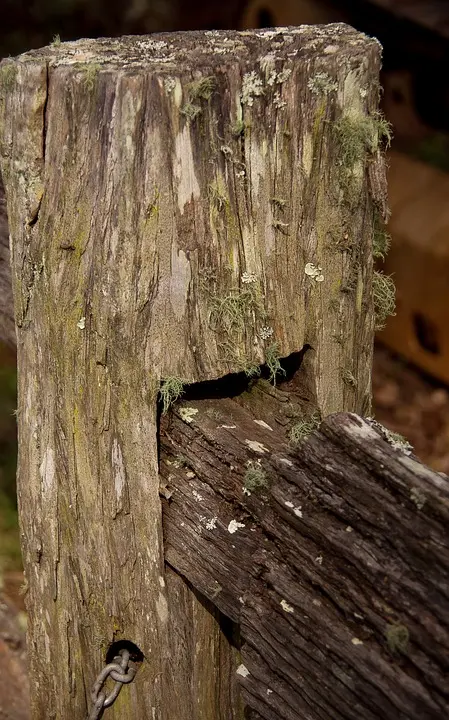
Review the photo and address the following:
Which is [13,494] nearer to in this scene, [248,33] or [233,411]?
[233,411]

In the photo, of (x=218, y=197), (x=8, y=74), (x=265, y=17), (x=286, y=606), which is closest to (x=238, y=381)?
(x=218, y=197)

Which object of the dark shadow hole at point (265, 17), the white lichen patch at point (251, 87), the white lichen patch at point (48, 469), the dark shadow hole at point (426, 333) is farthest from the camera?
the dark shadow hole at point (265, 17)

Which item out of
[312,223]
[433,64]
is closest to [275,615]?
[312,223]

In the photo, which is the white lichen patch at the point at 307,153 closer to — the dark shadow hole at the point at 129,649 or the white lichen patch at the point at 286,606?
the white lichen patch at the point at 286,606

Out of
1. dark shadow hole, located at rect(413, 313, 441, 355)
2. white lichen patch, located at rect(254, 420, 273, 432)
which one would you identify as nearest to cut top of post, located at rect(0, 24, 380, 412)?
white lichen patch, located at rect(254, 420, 273, 432)

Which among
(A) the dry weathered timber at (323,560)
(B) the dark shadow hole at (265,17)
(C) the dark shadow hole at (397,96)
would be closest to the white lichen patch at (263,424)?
(A) the dry weathered timber at (323,560)

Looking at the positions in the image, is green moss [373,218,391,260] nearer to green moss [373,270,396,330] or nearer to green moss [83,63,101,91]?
green moss [373,270,396,330]
